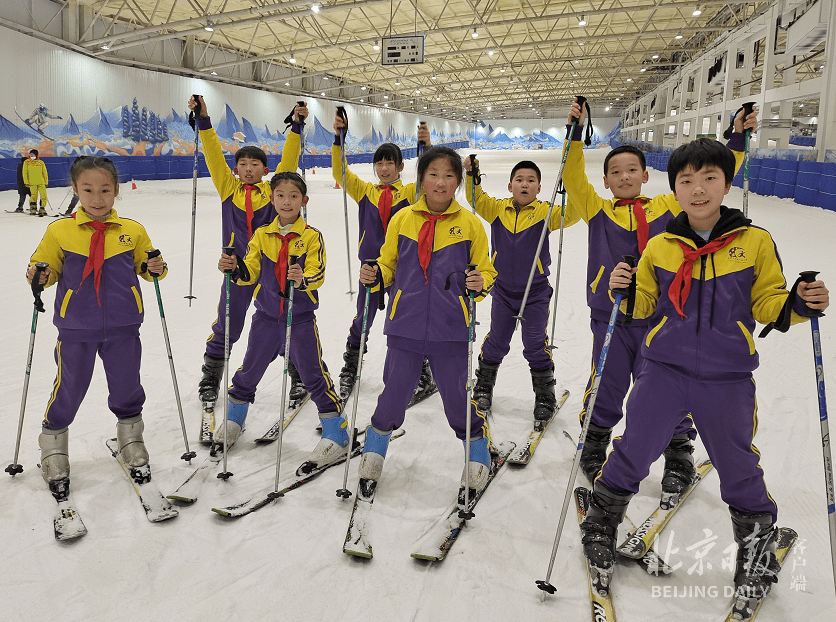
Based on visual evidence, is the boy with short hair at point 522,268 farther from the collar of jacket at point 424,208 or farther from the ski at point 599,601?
the ski at point 599,601

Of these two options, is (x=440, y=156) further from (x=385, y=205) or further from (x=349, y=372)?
(x=349, y=372)

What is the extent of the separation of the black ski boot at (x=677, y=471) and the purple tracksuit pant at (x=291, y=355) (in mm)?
1645

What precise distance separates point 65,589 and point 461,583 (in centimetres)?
142

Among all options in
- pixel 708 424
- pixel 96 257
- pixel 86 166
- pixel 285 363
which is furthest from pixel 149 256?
pixel 708 424

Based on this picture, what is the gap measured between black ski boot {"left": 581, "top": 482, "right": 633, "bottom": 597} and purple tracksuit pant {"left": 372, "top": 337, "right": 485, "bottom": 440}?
66cm

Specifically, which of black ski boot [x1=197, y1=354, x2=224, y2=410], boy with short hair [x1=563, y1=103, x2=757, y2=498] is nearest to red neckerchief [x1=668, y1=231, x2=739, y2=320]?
boy with short hair [x1=563, y1=103, x2=757, y2=498]

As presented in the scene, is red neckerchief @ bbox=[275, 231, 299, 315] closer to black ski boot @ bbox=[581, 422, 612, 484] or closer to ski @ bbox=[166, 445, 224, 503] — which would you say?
ski @ bbox=[166, 445, 224, 503]

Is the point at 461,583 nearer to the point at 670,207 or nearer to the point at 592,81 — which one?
the point at 670,207

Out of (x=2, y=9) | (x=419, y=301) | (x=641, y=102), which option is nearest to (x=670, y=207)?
(x=419, y=301)

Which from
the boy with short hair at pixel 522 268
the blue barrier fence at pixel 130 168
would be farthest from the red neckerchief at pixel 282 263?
the blue barrier fence at pixel 130 168

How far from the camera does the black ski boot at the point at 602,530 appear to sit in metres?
2.06

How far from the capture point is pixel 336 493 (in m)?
2.56

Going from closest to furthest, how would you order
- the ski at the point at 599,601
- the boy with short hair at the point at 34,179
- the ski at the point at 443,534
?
the ski at the point at 599,601 → the ski at the point at 443,534 → the boy with short hair at the point at 34,179

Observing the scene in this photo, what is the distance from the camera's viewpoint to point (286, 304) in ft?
9.25
